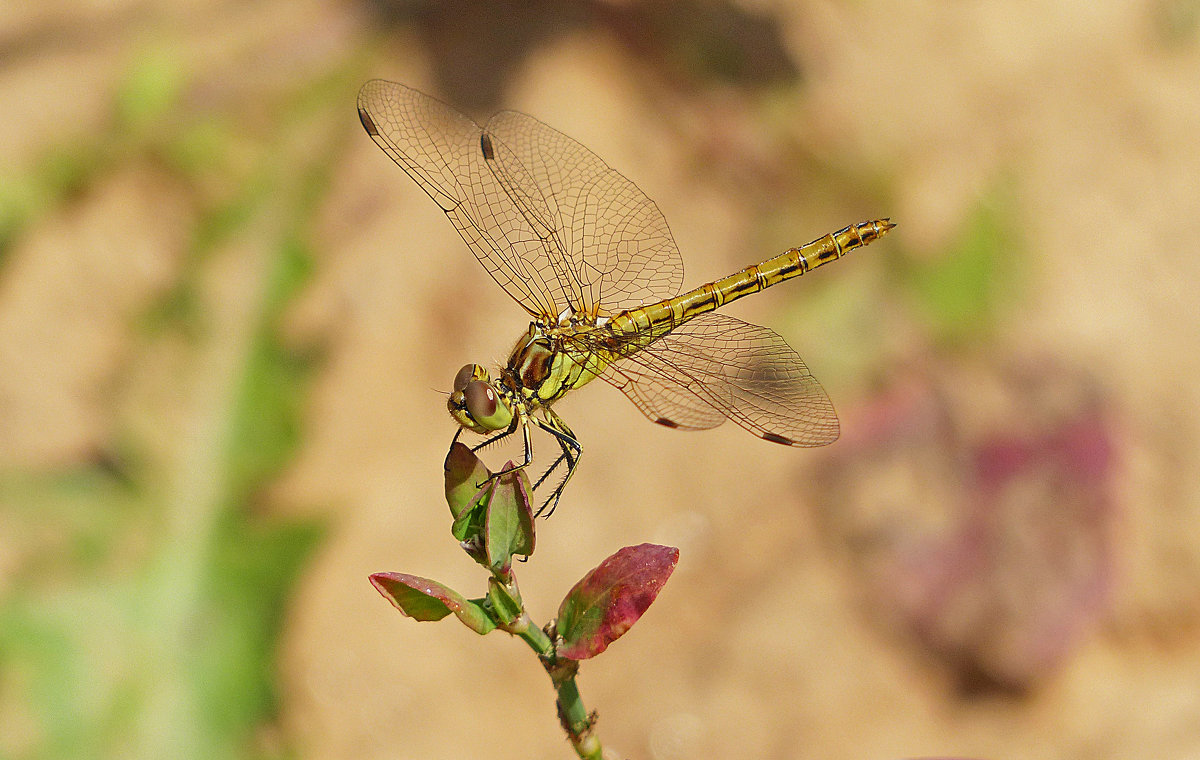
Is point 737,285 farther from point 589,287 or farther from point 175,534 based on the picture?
point 175,534

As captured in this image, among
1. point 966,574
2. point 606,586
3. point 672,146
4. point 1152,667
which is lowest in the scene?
point 606,586

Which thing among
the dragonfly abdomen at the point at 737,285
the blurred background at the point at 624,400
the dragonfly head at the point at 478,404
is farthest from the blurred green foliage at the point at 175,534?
the dragonfly head at the point at 478,404

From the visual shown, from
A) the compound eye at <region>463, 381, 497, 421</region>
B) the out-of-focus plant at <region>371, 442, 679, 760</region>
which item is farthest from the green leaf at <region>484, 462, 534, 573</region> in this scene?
the compound eye at <region>463, 381, 497, 421</region>

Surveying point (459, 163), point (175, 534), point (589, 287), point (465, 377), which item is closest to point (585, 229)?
point (589, 287)

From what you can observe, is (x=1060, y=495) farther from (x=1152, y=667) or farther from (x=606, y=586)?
(x=606, y=586)

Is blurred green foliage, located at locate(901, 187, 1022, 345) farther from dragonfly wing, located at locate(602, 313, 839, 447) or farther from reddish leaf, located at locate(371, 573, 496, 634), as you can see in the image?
reddish leaf, located at locate(371, 573, 496, 634)

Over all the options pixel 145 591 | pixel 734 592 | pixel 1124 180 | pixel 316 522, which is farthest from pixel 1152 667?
pixel 145 591
